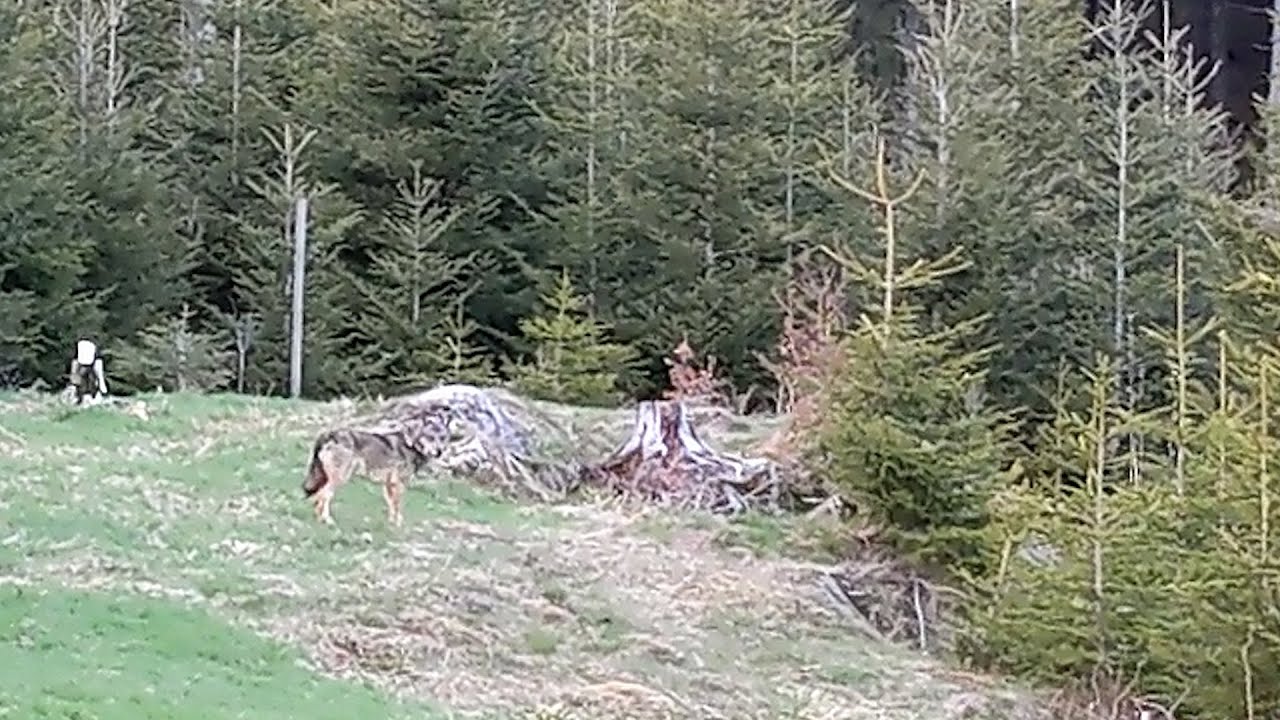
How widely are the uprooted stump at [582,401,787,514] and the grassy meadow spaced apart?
40cm

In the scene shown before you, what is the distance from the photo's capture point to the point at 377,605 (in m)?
9.70

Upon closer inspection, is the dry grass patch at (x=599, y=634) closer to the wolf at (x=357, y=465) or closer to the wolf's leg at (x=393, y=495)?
the wolf's leg at (x=393, y=495)

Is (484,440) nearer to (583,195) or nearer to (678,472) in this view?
(678,472)

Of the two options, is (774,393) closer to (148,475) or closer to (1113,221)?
(1113,221)

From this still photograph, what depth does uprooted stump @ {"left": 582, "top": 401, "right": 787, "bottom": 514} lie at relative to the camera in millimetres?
13281

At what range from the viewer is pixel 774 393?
2092cm

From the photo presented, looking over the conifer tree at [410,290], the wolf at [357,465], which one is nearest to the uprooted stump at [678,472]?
the wolf at [357,465]

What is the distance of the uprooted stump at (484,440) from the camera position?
13.0 m

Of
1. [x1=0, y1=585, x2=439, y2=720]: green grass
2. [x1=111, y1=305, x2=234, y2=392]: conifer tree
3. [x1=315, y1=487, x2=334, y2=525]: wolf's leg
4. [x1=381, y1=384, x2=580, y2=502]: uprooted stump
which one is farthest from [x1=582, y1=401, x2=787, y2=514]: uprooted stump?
[x1=111, y1=305, x2=234, y2=392]: conifer tree

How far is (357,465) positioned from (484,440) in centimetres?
191

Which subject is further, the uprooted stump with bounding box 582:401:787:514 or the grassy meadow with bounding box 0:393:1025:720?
the uprooted stump with bounding box 582:401:787:514

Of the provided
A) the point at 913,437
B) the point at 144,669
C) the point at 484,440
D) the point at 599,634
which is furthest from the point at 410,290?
the point at 144,669

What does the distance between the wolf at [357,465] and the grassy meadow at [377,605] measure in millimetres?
118

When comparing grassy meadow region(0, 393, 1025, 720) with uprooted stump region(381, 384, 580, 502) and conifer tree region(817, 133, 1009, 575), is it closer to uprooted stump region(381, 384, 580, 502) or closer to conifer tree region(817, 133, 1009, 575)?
uprooted stump region(381, 384, 580, 502)
